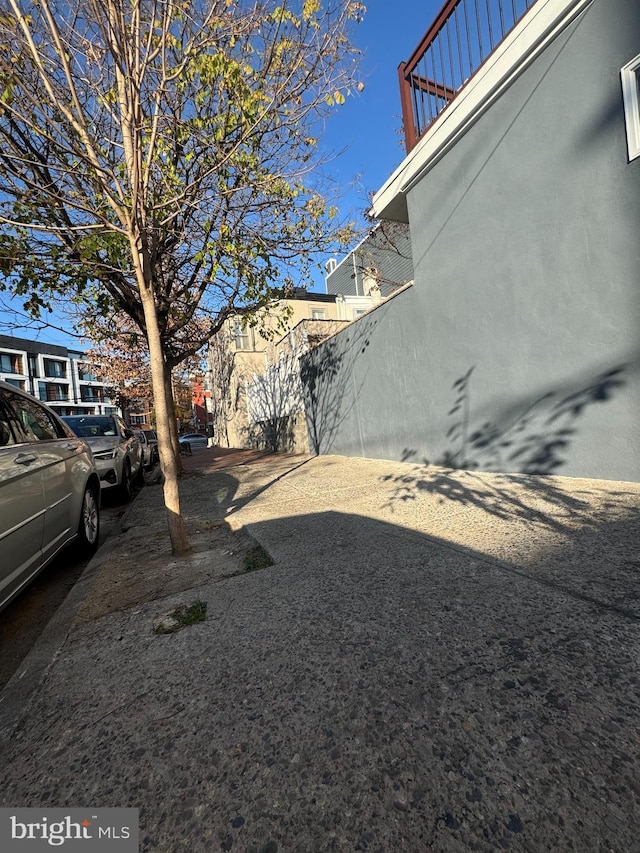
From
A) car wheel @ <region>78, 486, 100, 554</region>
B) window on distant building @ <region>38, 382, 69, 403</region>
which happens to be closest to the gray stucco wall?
car wheel @ <region>78, 486, 100, 554</region>

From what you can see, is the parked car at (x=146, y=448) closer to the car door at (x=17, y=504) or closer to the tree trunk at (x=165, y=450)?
the tree trunk at (x=165, y=450)

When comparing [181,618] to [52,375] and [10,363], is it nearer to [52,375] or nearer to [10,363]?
[10,363]

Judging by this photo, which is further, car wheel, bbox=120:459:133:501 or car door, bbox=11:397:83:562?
car wheel, bbox=120:459:133:501

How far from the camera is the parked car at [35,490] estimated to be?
2.46 metres

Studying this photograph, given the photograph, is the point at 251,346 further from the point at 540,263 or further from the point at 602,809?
the point at 602,809

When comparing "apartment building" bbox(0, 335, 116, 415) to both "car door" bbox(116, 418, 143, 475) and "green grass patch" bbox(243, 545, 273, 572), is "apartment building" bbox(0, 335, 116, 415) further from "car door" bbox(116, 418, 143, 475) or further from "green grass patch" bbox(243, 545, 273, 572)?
"green grass patch" bbox(243, 545, 273, 572)

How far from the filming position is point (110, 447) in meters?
6.95

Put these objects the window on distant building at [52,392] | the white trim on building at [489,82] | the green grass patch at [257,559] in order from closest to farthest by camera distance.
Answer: the green grass patch at [257,559] → the white trim on building at [489,82] → the window on distant building at [52,392]

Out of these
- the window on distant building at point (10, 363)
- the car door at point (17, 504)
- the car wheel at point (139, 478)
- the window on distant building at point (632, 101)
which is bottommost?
the car wheel at point (139, 478)

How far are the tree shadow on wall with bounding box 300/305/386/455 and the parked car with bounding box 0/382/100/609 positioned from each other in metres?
5.77

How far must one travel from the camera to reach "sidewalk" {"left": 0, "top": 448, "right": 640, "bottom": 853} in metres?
1.21

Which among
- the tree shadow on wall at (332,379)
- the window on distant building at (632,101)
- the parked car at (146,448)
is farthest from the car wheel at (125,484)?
the window on distant building at (632,101)

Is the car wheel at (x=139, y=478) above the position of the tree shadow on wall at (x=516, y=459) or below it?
below

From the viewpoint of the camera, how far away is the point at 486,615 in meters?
2.16
